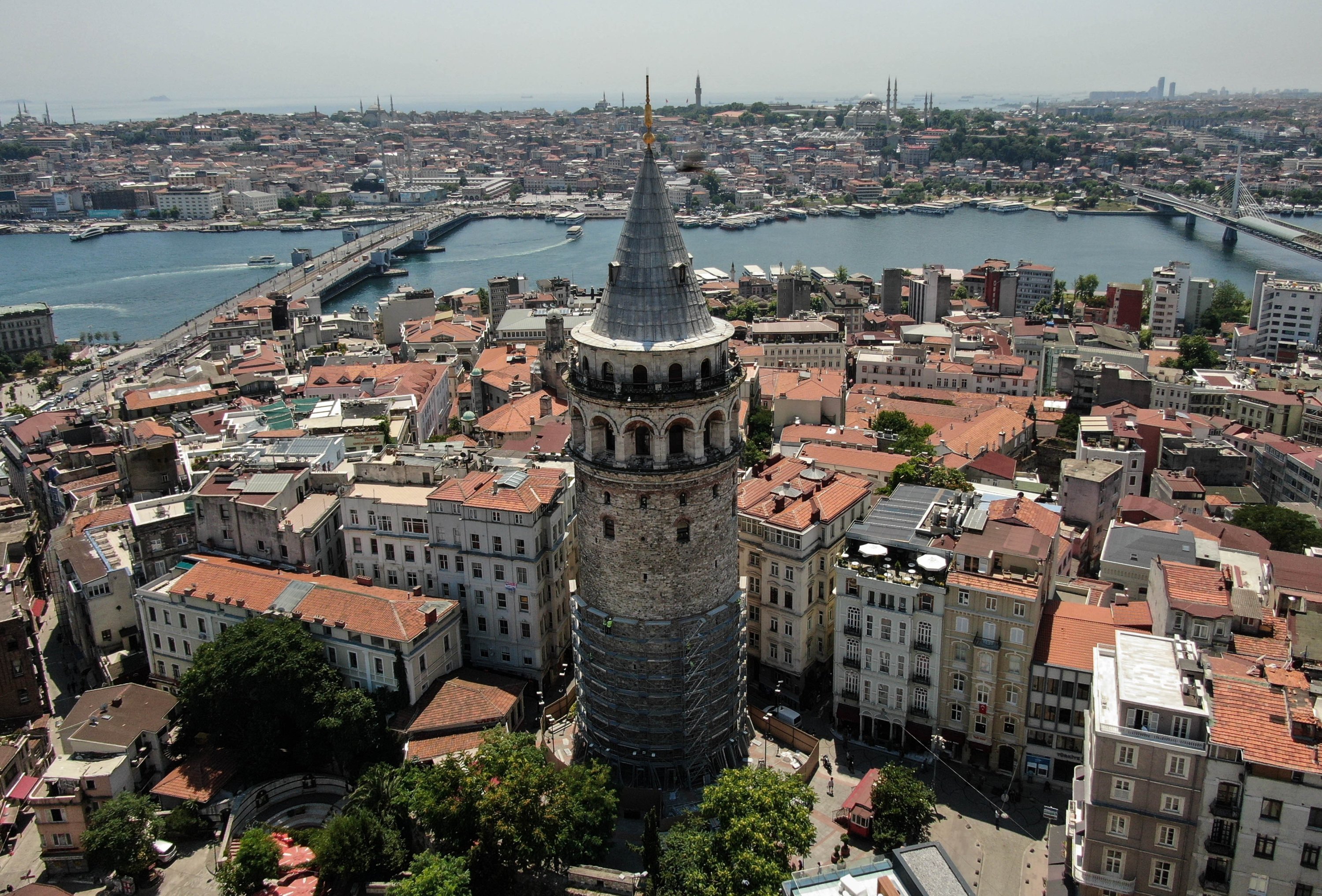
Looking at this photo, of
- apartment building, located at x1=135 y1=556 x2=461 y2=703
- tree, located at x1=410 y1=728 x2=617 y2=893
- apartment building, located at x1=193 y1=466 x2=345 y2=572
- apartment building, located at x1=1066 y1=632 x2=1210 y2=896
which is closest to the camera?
apartment building, located at x1=1066 y1=632 x2=1210 y2=896

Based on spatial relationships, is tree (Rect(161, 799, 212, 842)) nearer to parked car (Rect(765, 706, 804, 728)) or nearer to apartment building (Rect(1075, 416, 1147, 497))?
parked car (Rect(765, 706, 804, 728))

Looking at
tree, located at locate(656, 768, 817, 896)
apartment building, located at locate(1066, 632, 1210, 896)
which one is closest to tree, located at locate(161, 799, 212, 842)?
tree, located at locate(656, 768, 817, 896)

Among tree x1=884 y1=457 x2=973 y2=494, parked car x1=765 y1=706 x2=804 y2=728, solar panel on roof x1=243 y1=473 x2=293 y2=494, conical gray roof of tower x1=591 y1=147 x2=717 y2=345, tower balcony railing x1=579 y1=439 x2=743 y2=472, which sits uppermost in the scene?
conical gray roof of tower x1=591 y1=147 x2=717 y2=345

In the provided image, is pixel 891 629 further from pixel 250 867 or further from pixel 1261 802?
pixel 250 867

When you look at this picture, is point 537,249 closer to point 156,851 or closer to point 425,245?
point 425,245

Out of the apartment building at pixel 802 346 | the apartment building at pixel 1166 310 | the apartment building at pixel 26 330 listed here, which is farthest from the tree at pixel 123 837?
the apartment building at pixel 1166 310

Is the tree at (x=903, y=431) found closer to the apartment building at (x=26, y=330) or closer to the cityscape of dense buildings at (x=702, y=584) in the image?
the cityscape of dense buildings at (x=702, y=584)

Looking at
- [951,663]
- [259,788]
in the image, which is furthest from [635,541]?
[259,788]
